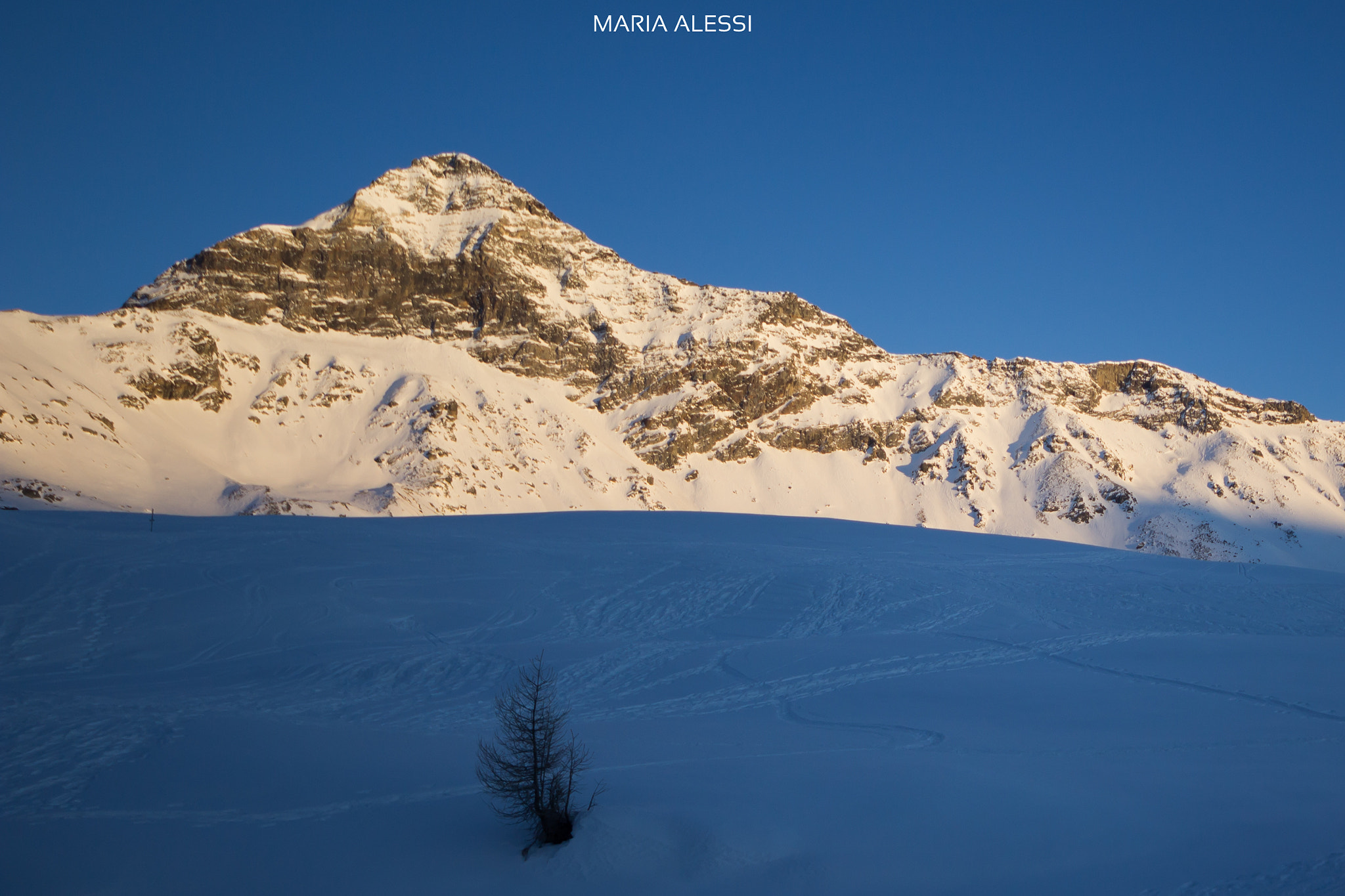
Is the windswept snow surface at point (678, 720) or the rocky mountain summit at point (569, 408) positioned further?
the rocky mountain summit at point (569, 408)

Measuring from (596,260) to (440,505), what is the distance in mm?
98498

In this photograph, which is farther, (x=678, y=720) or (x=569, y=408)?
(x=569, y=408)

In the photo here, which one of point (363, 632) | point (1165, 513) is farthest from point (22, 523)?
point (1165, 513)

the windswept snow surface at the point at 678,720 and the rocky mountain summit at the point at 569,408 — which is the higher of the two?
the rocky mountain summit at the point at 569,408

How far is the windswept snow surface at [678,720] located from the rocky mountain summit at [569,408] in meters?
75.3

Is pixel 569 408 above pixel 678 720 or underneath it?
above

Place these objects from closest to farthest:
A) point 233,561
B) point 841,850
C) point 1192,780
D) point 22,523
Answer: point 841,850 → point 1192,780 → point 233,561 → point 22,523

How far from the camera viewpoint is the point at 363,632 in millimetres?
20875

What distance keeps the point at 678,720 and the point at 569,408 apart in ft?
469

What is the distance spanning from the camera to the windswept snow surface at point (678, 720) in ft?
30.3

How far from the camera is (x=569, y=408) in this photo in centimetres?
15600

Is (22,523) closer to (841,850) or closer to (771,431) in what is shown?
(841,850)

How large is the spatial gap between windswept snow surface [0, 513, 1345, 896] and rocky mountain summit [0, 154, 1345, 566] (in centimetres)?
7533

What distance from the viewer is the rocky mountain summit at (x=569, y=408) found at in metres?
117
